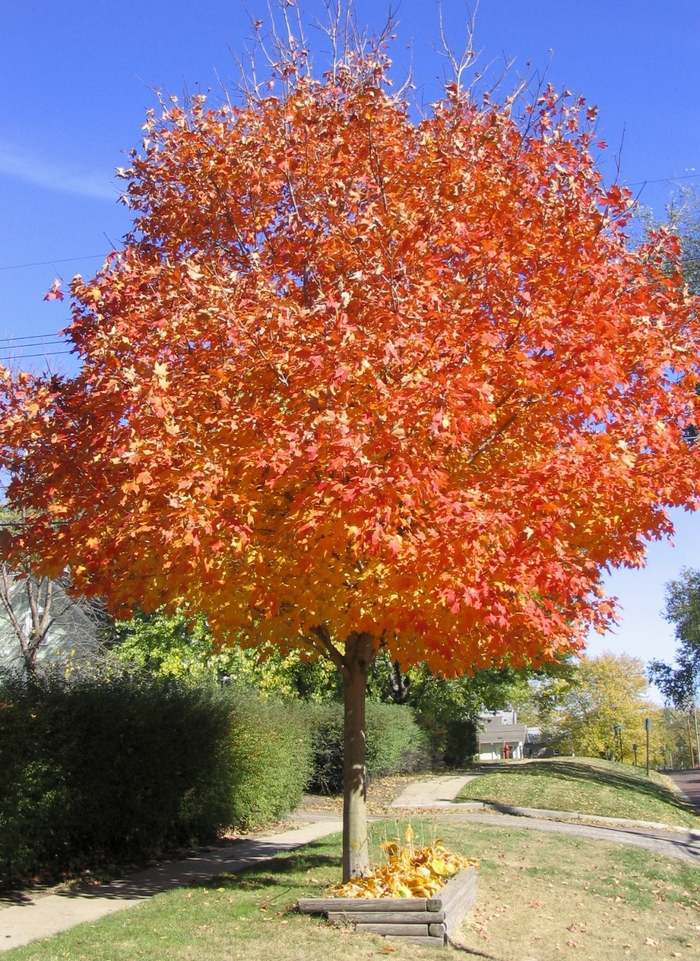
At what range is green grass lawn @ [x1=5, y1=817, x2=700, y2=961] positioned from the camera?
266 inches

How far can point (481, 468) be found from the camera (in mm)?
7934

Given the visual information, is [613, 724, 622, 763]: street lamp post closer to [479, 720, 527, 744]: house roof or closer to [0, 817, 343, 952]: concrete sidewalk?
[479, 720, 527, 744]: house roof

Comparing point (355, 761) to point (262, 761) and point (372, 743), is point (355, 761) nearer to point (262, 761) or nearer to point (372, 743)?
point (262, 761)

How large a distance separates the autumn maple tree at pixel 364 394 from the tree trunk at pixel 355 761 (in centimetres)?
3

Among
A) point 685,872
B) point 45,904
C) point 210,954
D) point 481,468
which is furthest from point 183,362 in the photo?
point 685,872

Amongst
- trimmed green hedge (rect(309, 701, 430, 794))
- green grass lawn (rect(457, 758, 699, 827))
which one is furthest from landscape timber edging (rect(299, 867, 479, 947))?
trimmed green hedge (rect(309, 701, 430, 794))

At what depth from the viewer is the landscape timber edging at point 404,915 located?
6.98 m

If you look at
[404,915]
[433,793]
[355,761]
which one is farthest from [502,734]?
[404,915]

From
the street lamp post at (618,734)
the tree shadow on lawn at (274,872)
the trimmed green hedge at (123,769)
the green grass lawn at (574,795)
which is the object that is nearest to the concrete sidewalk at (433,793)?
the green grass lawn at (574,795)

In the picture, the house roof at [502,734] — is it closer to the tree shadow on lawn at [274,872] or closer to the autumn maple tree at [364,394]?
the tree shadow on lawn at [274,872]

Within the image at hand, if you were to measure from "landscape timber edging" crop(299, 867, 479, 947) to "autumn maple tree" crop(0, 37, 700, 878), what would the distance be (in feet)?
3.36

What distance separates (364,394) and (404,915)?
4.32m

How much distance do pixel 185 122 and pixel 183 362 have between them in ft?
10.5

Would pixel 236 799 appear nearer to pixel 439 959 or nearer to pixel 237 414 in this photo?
pixel 439 959
